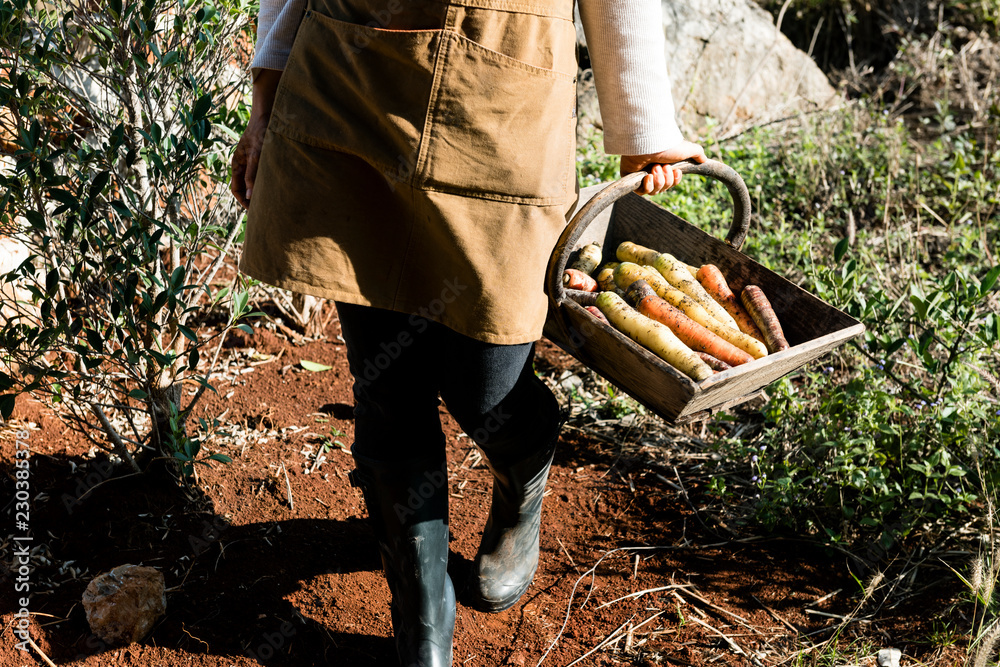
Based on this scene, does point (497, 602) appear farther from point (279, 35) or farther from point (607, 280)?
point (279, 35)

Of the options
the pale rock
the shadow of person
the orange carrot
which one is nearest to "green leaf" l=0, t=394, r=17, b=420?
the shadow of person

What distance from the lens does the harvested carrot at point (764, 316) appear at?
1618 mm

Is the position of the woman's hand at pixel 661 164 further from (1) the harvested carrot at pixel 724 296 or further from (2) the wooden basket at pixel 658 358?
(1) the harvested carrot at pixel 724 296

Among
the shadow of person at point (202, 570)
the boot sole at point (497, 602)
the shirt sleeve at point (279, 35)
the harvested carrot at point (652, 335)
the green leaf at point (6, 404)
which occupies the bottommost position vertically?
the boot sole at point (497, 602)

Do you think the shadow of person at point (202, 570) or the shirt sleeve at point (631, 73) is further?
the shadow of person at point (202, 570)

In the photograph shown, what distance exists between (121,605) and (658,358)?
1.33 meters

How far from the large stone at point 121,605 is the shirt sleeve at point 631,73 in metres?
1.45

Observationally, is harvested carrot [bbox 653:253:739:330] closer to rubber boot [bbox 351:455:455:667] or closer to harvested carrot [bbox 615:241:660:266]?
harvested carrot [bbox 615:241:660:266]

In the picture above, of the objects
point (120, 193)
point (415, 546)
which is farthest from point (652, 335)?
point (120, 193)

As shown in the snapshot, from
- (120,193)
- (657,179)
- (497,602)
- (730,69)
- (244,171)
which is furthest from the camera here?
(730,69)

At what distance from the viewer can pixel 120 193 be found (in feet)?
7.84

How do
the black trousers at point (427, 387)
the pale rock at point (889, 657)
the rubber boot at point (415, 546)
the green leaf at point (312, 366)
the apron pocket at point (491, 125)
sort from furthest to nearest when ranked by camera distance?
the green leaf at point (312, 366), the pale rock at point (889, 657), the rubber boot at point (415, 546), the black trousers at point (427, 387), the apron pocket at point (491, 125)

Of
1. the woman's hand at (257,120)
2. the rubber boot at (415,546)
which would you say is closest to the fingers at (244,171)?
the woman's hand at (257,120)

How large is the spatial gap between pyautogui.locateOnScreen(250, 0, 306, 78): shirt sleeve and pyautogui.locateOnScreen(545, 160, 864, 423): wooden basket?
699 millimetres
